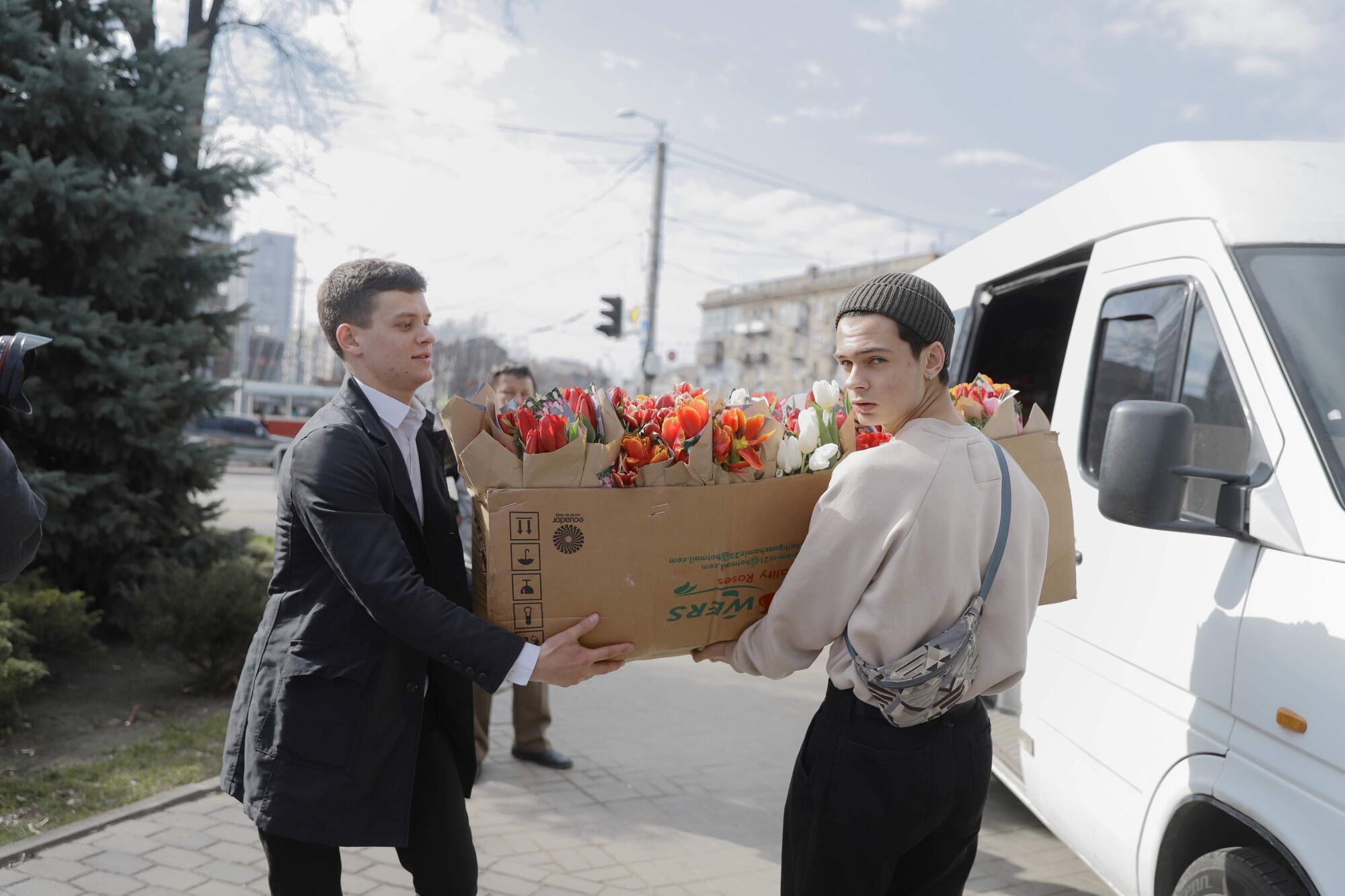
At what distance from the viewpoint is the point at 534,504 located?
7.02 ft

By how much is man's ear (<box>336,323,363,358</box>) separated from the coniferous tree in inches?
180

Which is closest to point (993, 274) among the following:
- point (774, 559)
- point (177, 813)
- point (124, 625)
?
point (774, 559)

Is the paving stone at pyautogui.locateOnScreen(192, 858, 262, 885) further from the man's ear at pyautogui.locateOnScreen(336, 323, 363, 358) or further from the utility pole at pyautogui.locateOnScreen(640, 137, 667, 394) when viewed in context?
the utility pole at pyautogui.locateOnScreen(640, 137, 667, 394)

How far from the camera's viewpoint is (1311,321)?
2.70 m

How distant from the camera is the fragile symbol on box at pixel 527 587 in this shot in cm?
219

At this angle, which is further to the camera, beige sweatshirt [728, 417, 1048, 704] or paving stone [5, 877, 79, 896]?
paving stone [5, 877, 79, 896]

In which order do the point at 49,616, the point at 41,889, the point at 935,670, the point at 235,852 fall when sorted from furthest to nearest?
the point at 49,616 < the point at 235,852 < the point at 41,889 < the point at 935,670

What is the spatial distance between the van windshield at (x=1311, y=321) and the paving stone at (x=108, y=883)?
13.3ft

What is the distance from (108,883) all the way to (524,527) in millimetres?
2693

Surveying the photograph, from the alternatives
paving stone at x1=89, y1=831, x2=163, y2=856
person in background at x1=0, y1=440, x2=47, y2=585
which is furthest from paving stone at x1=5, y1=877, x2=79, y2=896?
person in background at x1=0, y1=440, x2=47, y2=585

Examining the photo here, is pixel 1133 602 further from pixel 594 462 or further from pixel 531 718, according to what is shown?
pixel 531 718

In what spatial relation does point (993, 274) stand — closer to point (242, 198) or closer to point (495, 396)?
point (495, 396)

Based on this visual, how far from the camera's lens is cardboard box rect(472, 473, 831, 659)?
7.08 feet

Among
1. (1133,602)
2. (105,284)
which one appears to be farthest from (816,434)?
(105,284)
